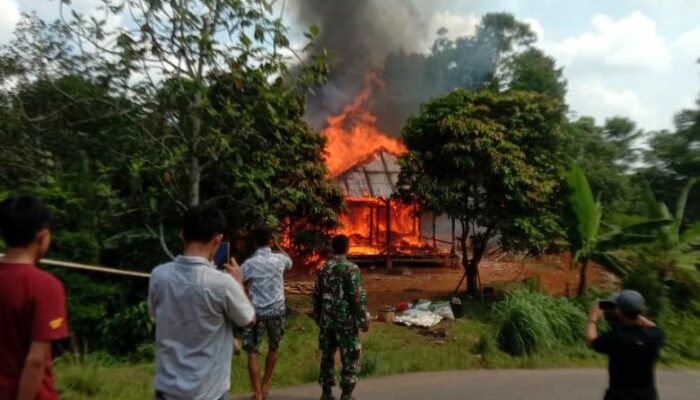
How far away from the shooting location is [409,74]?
27.5 meters

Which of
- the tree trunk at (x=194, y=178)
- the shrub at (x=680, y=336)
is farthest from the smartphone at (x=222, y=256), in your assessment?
the shrub at (x=680, y=336)

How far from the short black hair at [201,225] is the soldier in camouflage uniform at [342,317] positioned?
277 centimetres

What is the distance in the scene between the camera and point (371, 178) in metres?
18.5

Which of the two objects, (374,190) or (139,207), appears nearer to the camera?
(139,207)

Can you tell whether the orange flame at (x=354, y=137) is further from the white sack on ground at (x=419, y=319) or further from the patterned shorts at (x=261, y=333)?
the patterned shorts at (x=261, y=333)

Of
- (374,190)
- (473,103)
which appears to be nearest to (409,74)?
(374,190)

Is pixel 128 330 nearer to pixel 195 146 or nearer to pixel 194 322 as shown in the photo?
pixel 195 146

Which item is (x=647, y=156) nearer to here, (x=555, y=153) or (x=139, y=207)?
(x=555, y=153)

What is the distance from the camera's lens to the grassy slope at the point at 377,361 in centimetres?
580

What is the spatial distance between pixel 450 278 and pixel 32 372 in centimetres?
1470

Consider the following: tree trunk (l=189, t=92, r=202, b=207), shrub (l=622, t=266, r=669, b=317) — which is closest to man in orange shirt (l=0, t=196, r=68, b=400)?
tree trunk (l=189, t=92, r=202, b=207)

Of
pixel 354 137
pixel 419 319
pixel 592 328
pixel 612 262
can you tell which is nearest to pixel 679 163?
pixel 612 262

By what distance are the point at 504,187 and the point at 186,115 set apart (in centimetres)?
694

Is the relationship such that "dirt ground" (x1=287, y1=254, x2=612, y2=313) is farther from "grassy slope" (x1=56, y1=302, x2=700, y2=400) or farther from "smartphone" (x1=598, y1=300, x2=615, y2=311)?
"smartphone" (x1=598, y1=300, x2=615, y2=311)
